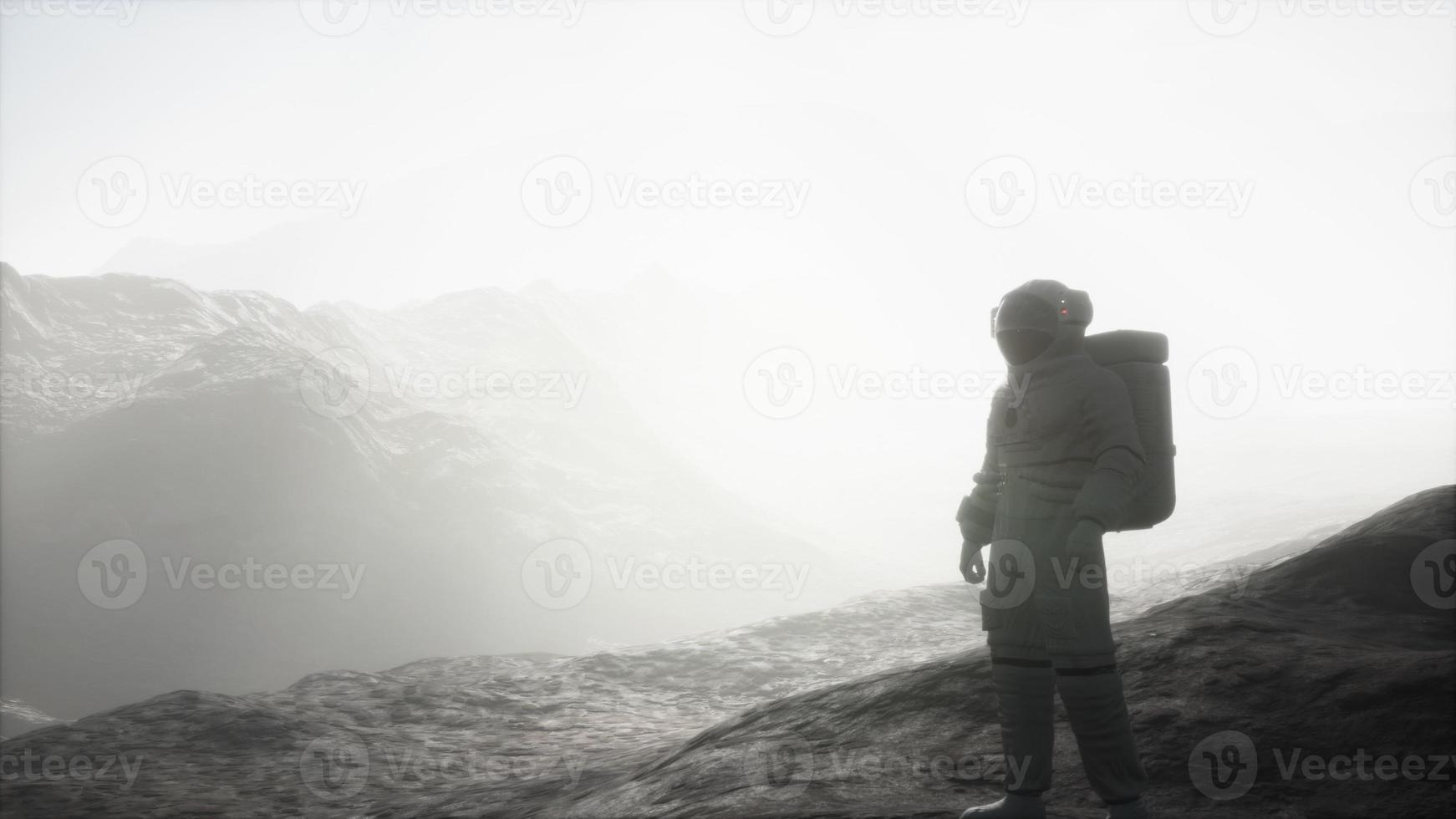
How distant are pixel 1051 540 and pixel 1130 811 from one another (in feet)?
3.36

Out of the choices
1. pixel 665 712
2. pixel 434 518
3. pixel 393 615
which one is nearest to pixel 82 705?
pixel 393 615

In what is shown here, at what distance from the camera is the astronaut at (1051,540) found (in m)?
2.94

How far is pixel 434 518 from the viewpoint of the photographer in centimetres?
3781

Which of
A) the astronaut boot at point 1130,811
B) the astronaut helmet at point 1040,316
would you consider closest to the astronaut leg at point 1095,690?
the astronaut boot at point 1130,811

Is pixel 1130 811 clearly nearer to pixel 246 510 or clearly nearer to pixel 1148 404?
pixel 1148 404

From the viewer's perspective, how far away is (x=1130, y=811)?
2.79 m

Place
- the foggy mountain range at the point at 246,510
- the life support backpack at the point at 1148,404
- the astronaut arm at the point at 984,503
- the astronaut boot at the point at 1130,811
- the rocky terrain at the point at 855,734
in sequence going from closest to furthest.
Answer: the astronaut boot at the point at 1130,811, the rocky terrain at the point at 855,734, the life support backpack at the point at 1148,404, the astronaut arm at the point at 984,503, the foggy mountain range at the point at 246,510

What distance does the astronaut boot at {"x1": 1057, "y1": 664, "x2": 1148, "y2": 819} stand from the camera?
282 centimetres

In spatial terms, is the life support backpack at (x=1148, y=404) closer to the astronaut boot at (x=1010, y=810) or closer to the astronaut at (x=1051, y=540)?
the astronaut at (x=1051, y=540)

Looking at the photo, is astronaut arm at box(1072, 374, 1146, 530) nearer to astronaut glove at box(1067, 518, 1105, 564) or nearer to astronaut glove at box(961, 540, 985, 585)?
astronaut glove at box(1067, 518, 1105, 564)

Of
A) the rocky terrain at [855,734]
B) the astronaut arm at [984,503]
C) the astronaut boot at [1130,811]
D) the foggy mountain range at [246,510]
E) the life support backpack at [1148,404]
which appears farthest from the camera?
the foggy mountain range at [246,510]

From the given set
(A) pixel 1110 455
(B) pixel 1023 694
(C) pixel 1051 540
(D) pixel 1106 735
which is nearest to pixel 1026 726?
(B) pixel 1023 694

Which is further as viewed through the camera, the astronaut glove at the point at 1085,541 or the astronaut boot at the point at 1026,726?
the astronaut glove at the point at 1085,541

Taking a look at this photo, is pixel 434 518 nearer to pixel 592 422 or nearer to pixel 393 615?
pixel 393 615
